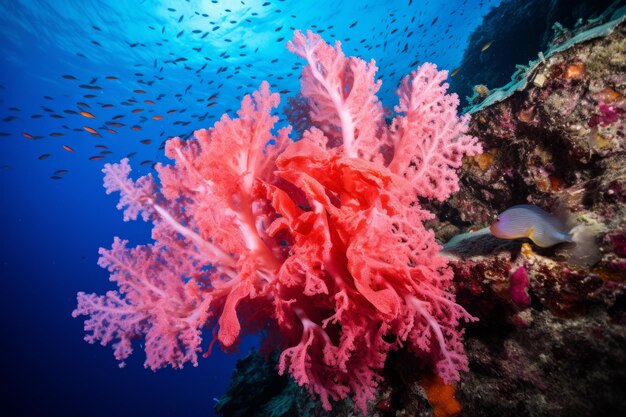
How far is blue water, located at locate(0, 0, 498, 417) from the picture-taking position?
2641cm

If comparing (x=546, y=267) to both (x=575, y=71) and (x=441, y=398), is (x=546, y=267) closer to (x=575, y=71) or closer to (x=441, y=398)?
(x=441, y=398)

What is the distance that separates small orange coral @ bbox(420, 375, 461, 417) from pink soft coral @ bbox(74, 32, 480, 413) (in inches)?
18.8

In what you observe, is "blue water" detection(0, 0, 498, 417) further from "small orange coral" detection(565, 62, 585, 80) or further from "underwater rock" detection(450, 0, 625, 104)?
"small orange coral" detection(565, 62, 585, 80)

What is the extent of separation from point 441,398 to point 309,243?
2.05 metres

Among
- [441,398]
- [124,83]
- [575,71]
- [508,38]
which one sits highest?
[124,83]

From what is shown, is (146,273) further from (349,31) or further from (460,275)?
(349,31)

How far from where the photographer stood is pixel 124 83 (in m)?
34.8

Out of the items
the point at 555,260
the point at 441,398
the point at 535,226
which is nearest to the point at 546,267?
the point at 555,260

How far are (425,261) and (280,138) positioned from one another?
1.84 meters

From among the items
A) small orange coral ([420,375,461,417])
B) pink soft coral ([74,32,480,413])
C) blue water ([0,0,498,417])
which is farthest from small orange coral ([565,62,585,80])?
blue water ([0,0,498,417])

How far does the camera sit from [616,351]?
184 cm

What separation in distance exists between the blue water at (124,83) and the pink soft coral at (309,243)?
11785mm

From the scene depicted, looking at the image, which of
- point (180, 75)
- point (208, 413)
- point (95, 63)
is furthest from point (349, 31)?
point (208, 413)

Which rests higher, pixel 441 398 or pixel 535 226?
pixel 535 226
